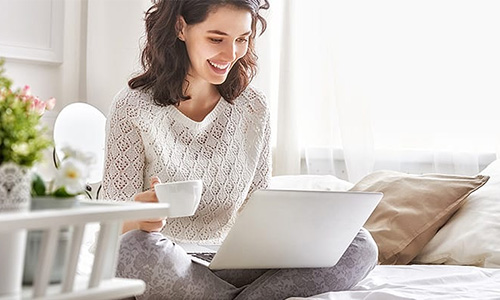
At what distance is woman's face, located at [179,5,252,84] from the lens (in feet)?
6.70

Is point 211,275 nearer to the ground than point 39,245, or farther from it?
nearer to the ground

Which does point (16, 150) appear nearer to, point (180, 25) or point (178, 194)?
point (178, 194)

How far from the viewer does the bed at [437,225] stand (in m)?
2.13

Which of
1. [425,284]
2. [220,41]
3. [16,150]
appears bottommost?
[425,284]

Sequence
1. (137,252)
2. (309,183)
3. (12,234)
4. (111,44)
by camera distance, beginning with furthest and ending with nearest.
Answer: (111,44), (309,183), (137,252), (12,234)

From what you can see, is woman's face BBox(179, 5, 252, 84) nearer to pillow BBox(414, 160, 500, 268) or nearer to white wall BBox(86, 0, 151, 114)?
pillow BBox(414, 160, 500, 268)

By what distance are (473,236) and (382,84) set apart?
87cm

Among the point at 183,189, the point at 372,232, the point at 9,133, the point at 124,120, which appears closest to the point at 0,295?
the point at 9,133

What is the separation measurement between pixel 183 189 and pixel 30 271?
473 mm

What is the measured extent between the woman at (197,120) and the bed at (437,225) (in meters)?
0.32

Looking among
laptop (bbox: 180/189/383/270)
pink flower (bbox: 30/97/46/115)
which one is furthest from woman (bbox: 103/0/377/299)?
pink flower (bbox: 30/97/46/115)

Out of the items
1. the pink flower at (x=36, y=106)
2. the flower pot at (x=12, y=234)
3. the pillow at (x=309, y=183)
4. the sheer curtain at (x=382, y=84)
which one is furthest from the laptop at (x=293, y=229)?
the sheer curtain at (x=382, y=84)

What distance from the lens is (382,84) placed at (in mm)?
2902

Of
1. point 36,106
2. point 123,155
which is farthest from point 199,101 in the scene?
point 36,106
